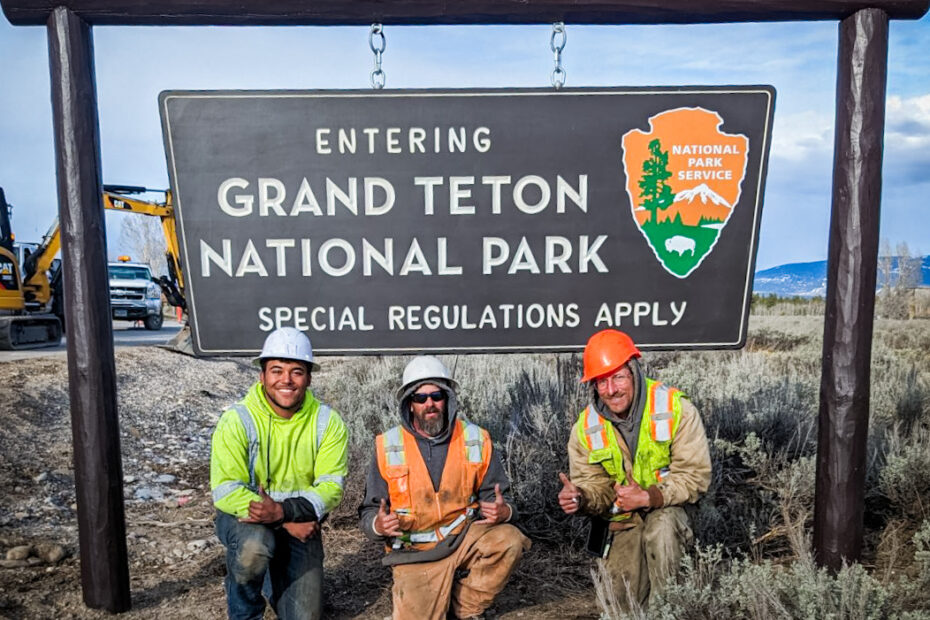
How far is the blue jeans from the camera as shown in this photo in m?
3.39

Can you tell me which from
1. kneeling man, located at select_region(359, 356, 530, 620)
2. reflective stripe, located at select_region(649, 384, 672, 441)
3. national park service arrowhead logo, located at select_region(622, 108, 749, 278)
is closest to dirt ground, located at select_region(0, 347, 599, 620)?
kneeling man, located at select_region(359, 356, 530, 620)

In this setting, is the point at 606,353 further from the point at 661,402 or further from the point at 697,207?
the point at 697,207

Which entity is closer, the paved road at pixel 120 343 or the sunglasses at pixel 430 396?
the sunglasses at pixel 430 396

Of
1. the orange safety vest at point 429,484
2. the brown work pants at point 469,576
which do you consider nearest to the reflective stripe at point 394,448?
the orange safety vest at point 429,484

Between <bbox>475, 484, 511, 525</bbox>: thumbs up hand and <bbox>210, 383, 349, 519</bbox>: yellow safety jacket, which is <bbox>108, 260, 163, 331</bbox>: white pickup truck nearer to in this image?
<bbox>210, 383, 349, 519</bbox>: yellow safety jacket

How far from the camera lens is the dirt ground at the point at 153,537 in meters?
3.94

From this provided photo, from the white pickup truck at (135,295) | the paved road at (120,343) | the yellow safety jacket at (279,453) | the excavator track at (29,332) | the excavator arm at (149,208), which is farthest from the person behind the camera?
the white pickup truck at (135,295)

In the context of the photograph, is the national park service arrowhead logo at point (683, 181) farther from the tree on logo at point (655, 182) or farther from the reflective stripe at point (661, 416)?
the reflective stripe at point (661, 416)

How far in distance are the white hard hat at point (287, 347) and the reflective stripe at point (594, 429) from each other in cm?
138

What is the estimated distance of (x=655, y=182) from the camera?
12.6ft

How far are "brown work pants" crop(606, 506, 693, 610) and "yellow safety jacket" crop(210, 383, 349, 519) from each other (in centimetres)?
143

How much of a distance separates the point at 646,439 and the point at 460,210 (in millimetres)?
1469

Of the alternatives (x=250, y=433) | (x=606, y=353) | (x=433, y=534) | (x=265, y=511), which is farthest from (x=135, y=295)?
(x=606, y=353)

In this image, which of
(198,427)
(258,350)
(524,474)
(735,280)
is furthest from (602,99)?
(198,427)
